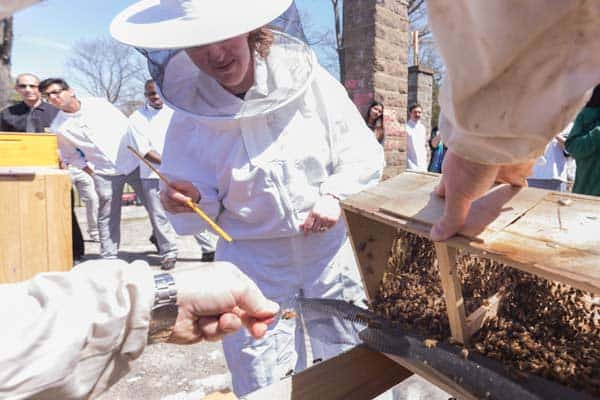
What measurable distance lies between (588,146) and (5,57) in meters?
5.08

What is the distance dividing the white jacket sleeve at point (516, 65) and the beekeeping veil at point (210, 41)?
971mm

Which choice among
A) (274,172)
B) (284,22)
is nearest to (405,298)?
(274,172)

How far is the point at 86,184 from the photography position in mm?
4844

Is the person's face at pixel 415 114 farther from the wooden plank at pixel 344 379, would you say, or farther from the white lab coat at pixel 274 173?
the wooden plank at pixel 344 379

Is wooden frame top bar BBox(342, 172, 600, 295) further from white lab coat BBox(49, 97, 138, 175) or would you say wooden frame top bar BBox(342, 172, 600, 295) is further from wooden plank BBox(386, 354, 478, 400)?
white lab coat BBox(49, 97, 138, 175)

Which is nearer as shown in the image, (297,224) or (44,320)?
(44,320)

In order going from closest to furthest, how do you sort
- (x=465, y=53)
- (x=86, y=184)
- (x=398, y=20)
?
1. (x=465, y=53)
2. (x=398, y=20)
3. (x=86, y=184)

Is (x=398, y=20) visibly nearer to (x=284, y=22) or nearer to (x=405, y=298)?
(x=284, y=22)

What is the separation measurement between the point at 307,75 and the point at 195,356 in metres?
1.94

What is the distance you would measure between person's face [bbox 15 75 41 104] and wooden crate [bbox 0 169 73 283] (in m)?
2.49

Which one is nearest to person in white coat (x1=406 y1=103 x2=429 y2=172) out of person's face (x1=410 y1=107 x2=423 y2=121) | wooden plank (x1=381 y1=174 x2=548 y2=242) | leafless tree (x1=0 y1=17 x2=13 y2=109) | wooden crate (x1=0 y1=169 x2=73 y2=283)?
person's face (x1=410 y1=107 x2=423 y2=121)

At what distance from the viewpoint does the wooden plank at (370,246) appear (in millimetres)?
1269

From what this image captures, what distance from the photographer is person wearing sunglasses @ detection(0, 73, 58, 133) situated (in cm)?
410

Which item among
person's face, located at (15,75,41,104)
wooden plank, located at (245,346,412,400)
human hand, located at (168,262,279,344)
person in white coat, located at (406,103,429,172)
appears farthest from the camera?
person in white coat, located at (406,103,429,172)
